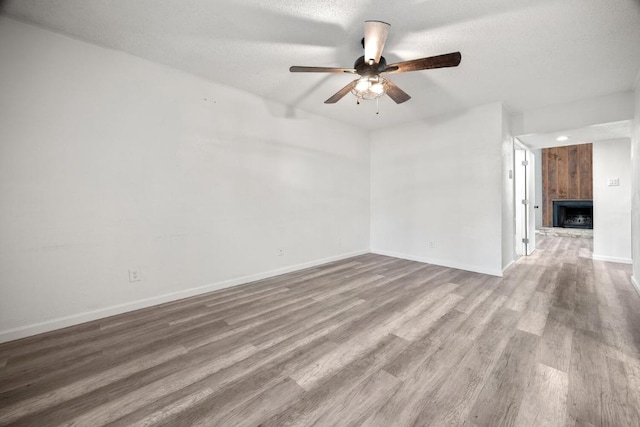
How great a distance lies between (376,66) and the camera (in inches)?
85.0

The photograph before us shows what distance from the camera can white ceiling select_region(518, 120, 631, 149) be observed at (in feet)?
11.9

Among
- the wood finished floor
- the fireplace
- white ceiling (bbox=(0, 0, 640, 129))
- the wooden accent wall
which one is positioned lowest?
the wood finished floor

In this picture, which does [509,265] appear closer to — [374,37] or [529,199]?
[529,199]

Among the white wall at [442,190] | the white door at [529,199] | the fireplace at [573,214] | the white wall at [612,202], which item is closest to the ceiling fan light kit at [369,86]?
the white wall at [442,190]

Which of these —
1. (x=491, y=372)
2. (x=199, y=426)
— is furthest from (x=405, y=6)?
(x=199, y=426)

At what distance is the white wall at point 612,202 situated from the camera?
4.38 m

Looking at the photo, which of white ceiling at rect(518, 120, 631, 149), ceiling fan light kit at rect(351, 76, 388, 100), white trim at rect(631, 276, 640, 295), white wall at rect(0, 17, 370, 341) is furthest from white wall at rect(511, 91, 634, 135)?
white wall at rect(0, 17, 370, 341)

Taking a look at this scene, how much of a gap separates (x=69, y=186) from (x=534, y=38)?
4353mm

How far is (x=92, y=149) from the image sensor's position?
237 cm

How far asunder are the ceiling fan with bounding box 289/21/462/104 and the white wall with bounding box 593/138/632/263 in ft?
15.5

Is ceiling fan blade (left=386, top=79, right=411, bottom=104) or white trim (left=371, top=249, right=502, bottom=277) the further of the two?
white trim (left=371, top=249, right=502, bottom=277)

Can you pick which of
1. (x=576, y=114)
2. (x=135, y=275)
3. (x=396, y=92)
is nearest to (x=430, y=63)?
(x=396, y=92)

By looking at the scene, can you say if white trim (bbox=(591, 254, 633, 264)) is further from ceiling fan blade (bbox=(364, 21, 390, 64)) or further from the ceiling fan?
ceiling fan blade (bbox=(364, 21, 390, 64))

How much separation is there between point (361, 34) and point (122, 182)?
105 inches
